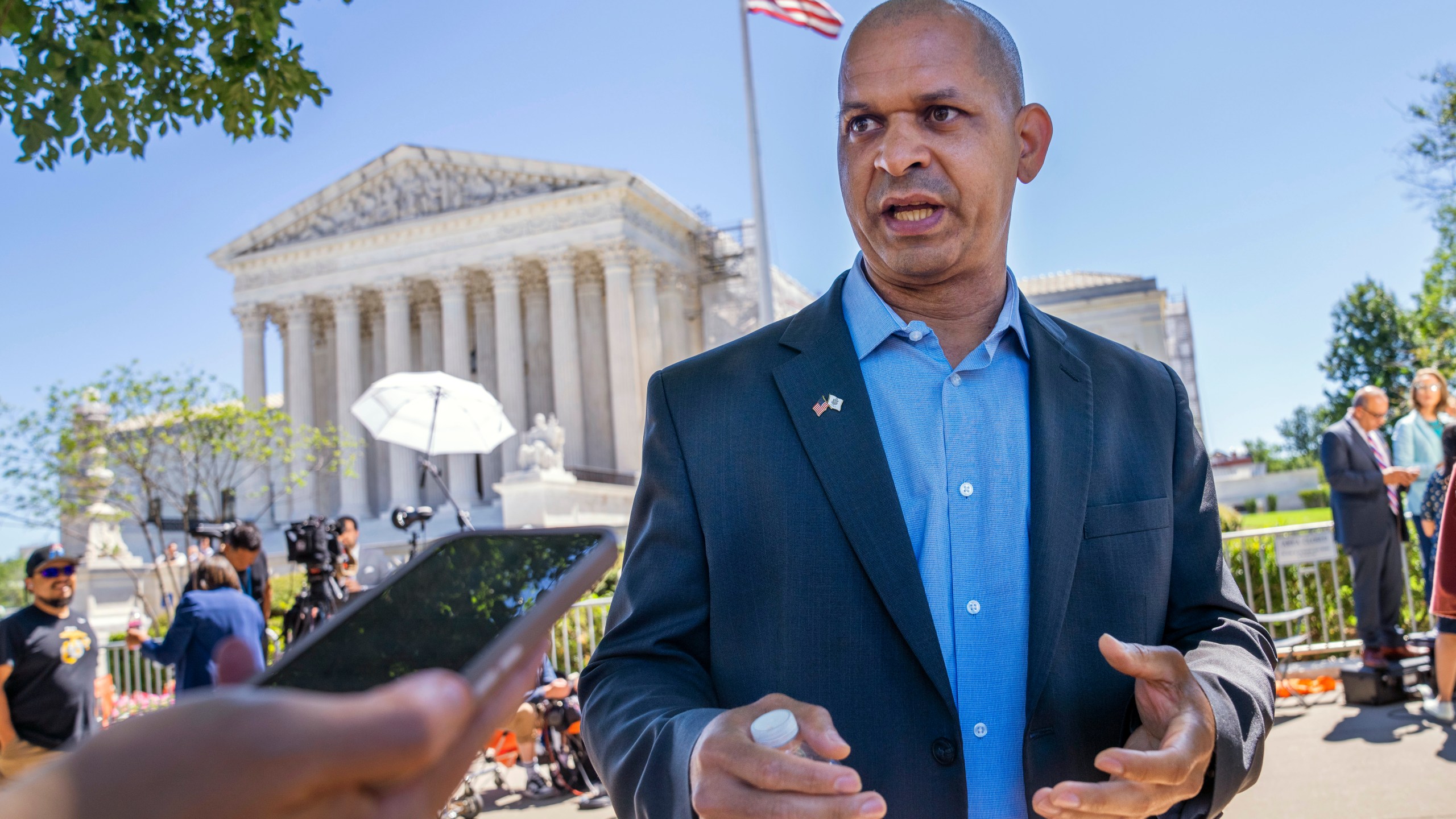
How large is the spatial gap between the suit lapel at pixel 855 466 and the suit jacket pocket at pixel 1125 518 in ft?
1.18

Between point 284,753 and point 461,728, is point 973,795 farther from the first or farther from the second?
point 284,753

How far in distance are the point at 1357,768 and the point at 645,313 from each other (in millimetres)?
34586

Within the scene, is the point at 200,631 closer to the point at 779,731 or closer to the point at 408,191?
the point at 779,731

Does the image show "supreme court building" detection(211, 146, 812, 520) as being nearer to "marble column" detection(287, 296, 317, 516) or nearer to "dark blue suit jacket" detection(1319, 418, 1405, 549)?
"marble column" detection(287, 296, 317, 516)

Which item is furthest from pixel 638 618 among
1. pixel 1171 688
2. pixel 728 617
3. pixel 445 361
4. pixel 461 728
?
pixel 445 361

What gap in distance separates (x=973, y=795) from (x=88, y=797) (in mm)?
1533

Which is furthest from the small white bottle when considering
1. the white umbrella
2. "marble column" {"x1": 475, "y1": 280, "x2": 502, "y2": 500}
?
"marble column" {"x1": 475, "y1": 280, "x2": 502, "y2": 500}

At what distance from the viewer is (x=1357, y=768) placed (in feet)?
20.2

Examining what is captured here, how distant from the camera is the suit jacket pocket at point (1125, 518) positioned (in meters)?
1.86

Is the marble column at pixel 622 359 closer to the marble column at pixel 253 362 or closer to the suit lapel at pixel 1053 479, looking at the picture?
the marble column at pixel 253 362

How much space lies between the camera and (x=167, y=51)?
580 centimetres

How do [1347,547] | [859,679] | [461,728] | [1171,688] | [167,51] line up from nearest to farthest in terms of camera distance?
[461,728], [1171,688], [859,679], [167,51], [1347,547]

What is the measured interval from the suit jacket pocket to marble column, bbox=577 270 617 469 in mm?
37501

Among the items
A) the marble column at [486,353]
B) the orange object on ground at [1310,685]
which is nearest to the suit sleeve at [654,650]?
the orange object on ground at [1310,685]
